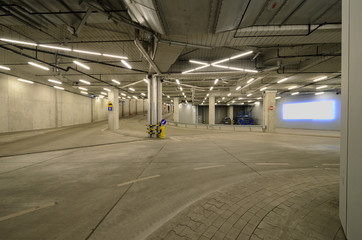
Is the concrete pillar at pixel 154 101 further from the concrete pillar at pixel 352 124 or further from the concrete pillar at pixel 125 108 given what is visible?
the concrete pillar at pixel 125 108

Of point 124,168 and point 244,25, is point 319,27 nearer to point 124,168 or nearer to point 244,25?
point 244,25

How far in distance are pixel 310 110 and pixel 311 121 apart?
73.5 inches

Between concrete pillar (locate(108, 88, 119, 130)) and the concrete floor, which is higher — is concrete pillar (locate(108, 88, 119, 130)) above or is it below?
above

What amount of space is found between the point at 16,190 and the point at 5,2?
6.69 meters

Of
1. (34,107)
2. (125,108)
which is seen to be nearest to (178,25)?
(34,107)

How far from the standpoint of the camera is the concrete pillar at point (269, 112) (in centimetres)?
1816

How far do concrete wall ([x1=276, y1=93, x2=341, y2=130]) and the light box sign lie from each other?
490 mm

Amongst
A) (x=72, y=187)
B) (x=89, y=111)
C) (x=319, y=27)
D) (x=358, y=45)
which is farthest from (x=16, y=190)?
(x=89, y=111)

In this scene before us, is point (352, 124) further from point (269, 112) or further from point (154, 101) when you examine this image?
point (269, 112)

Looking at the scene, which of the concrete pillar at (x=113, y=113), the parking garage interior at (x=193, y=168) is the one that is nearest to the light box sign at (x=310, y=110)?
the parking garage interior at (x=193, y=168)

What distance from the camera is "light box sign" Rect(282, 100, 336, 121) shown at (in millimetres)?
20380

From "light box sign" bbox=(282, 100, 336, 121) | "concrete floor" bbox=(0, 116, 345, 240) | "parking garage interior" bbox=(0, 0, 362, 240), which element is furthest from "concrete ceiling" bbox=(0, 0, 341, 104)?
"light box sign" bbox=(282, 100, 336, 121)

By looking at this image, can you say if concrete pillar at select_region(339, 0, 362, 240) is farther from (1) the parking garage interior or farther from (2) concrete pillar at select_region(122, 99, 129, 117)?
(2) concrete pillar at select_region(122, 99, 129, 117)

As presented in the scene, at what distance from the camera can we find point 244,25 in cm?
588
